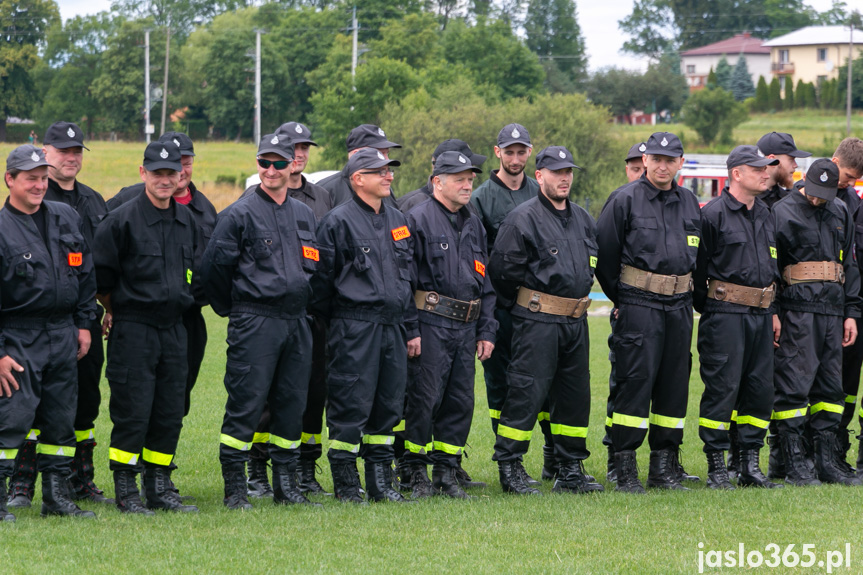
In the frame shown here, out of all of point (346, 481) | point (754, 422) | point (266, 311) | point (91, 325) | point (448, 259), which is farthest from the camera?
point (754, 422)

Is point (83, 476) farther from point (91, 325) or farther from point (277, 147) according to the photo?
point (277, 147)

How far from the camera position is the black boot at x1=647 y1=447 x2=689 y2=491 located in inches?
338

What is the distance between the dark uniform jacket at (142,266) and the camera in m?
7.49

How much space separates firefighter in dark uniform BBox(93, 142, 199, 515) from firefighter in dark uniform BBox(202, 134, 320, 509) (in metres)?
0.33

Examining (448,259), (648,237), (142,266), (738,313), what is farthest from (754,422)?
(142,266)

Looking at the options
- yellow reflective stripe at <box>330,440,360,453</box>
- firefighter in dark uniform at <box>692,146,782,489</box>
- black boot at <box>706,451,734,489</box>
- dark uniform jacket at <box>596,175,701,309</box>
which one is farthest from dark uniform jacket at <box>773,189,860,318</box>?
yellow reflective stripe at <box>330,440,360,453</box>

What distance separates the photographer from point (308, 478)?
861cm

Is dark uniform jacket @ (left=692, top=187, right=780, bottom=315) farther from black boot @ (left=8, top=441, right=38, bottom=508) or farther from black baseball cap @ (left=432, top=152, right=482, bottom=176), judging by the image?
black boot @ (left=8, top=441, right=38, bottom=508)

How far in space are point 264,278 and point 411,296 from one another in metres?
1.17

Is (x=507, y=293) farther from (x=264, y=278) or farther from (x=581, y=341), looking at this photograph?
(x=264, y=278)

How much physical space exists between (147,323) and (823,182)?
567cm

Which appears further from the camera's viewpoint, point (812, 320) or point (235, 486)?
point (812, 320)

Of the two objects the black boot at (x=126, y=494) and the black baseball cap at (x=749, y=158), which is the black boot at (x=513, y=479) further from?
the black baseball cap at (x=749, y=158)

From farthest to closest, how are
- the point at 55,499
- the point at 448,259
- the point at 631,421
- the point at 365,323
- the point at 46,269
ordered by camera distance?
the point at 631,421 → the point at 448,259 → the point at 365,323 → the point at 55,499 → the point at 46,269
